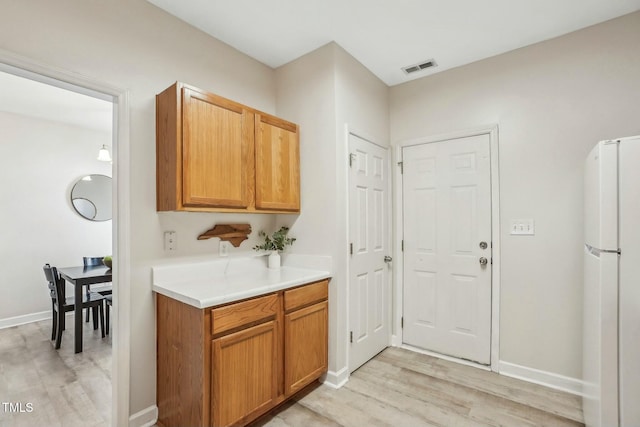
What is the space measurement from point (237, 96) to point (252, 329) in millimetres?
1830

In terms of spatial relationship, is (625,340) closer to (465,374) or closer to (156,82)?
(465,374)

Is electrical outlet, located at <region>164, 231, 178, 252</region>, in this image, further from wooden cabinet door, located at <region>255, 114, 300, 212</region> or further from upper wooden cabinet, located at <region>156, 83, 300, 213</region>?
wooden cabinet door, located at <region>255, 114, 300, 212</region>

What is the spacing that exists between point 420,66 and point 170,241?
262cm

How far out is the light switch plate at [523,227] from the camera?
2.49 meters

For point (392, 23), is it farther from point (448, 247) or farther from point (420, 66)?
point (448, 247)

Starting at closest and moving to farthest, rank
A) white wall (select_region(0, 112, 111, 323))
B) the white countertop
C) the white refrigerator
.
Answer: the white refrigerator
the white countertop
white wall (select_region(0, 112, 111, 323))

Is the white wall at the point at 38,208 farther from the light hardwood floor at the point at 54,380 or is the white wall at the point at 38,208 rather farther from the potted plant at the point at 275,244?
the potted plant at the point at 275,244

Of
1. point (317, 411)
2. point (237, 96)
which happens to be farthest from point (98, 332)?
point (237, 96)

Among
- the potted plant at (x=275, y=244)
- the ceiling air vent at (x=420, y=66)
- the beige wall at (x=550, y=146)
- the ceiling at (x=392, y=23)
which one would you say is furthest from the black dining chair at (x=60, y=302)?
the beige wall at (x=550, y=146)

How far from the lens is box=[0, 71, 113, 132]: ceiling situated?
126 inches

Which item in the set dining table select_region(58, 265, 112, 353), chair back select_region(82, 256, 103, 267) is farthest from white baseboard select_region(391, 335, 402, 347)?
chair back select_region(82, 256, 103, 267)

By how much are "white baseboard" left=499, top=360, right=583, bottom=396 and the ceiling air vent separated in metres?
2.68

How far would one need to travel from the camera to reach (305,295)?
88.4 inches

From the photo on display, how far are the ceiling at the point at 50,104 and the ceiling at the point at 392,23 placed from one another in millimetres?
1912
